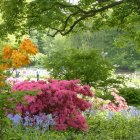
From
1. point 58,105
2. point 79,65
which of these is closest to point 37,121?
point 58,105

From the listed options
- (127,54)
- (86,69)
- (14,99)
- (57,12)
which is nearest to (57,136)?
(14,99)

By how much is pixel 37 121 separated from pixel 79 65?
805 centimetres

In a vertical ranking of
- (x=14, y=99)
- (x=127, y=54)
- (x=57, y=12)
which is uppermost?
(x=57, y=12)

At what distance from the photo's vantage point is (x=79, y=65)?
1645 centimetres

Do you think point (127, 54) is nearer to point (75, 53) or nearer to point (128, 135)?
point (75, 53)

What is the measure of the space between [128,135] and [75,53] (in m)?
8.07

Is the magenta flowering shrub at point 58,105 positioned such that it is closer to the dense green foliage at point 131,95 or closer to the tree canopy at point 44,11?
the tree canopy at point 44,11

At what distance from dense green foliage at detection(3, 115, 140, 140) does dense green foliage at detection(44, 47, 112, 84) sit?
599 cm

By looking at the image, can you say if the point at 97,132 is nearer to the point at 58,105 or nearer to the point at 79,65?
the point at 58,105

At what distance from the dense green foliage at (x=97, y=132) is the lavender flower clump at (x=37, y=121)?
16 cm

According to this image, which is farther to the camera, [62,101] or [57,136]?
[62,101]

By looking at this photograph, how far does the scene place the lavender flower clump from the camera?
8617 millimetres

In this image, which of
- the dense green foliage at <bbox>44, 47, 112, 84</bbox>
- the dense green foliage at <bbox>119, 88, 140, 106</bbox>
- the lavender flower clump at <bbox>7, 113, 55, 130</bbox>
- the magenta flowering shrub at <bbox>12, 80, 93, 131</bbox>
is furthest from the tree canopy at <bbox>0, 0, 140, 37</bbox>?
the dense green foliage at <bbox>119, 88, 140, 106</bbox>

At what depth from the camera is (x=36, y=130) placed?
8375mm
